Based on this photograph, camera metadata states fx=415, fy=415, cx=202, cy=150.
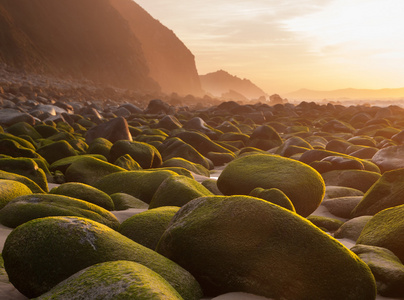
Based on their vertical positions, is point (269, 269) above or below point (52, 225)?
below

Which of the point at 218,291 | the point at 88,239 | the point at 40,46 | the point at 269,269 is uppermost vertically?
the point at 40,46

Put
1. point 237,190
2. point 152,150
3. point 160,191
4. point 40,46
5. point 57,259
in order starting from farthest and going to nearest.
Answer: point 40,46 → point 152,150 → point 237,190 → point 160,191 → point 57,259

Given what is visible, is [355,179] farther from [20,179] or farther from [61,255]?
[61,255]

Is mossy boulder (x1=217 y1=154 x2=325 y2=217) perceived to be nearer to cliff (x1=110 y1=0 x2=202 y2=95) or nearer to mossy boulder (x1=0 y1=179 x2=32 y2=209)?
mossy boulder (x1=0 y1=179 x2=32 y2=209)

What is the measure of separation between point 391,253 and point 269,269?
1326mm

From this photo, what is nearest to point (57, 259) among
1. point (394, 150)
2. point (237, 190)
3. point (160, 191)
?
point (160, 191)

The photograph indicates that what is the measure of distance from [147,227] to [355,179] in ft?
14.4

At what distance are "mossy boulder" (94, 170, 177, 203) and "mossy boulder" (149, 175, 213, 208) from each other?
30.1 inches

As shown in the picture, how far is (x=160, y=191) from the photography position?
183 inches

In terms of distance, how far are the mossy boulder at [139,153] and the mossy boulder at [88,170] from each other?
1.20 metres

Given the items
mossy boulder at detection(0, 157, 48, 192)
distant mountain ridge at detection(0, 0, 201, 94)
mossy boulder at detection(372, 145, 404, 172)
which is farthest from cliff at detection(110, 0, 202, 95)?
mossy boulder at detection(0, 157, 48, 192)

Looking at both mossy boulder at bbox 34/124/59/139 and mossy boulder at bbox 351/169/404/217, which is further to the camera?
mossy boulder at bbox 34/124/59/139

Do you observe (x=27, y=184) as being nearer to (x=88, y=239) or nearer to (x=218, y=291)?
(x=88, y=239)

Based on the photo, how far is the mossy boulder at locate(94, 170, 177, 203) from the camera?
17.8 feet
